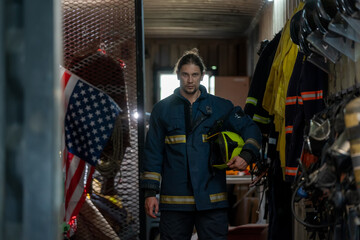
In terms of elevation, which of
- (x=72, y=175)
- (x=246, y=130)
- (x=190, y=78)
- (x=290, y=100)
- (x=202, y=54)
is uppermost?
(x=202, y=54)

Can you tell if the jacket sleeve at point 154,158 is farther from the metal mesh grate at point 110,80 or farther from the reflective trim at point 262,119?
the reflective trim at point 262,119

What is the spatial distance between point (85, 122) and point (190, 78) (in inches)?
44.6

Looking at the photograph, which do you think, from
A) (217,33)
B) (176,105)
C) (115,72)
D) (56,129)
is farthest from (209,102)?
(217,33)

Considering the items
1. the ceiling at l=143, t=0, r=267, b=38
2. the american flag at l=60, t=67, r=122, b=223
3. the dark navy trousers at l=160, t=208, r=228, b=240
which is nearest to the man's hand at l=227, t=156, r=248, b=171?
the dark navy trousers at l=160, t=208, r=228, b=240

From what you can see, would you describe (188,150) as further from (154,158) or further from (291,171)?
(291,171)

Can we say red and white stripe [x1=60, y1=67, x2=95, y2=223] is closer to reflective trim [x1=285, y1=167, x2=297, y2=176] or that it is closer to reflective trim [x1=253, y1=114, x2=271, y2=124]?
reflective trim [x1=253, y1=114, x2=271, y2=124]

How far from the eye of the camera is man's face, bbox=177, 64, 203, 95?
384 centimetres

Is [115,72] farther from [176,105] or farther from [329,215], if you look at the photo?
[329,215]

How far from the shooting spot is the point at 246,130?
3.85m

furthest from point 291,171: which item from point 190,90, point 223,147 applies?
point 190,90

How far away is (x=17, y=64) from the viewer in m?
0.95

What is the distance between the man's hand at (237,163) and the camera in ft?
11.7

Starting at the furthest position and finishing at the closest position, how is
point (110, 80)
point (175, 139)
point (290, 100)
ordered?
point (110, 80), point (175, 139), point (290, 100)

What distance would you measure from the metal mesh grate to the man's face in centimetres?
94
